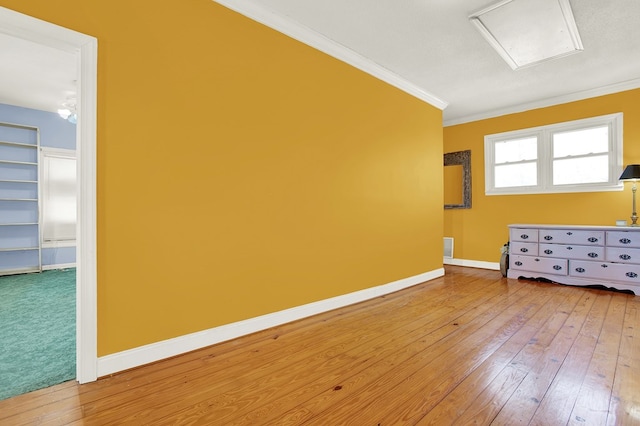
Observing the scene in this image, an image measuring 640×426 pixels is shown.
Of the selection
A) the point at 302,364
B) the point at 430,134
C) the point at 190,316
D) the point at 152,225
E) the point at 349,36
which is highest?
the point at 349,36

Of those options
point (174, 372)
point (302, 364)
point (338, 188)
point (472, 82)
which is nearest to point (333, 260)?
point (338, 188)

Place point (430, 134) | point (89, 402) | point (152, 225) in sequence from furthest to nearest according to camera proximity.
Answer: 1. point (430, 134)
2. point (152, 225)
3. point (89, 402)

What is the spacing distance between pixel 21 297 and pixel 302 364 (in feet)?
11.9

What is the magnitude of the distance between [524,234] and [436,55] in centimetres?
295

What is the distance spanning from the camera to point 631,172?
12.1 ft

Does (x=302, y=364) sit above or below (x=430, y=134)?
below

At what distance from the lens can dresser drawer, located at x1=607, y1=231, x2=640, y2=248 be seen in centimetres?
361

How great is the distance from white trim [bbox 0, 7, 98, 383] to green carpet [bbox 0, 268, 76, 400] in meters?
0.25

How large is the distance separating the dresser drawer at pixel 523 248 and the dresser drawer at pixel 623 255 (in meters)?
0.77

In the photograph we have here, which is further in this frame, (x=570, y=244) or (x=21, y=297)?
(x=570, y=244)

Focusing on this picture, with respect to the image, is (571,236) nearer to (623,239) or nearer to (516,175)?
(623,239)

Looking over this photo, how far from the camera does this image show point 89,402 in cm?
154

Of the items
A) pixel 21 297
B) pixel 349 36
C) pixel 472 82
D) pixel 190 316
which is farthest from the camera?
pixel 472 82

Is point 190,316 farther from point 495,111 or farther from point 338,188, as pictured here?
point 495,111
